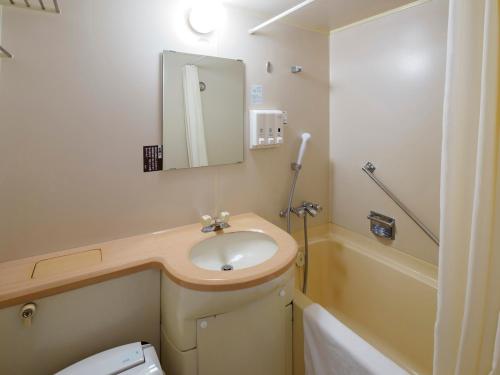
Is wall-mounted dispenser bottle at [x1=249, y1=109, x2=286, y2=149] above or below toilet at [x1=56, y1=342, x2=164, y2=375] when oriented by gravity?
above

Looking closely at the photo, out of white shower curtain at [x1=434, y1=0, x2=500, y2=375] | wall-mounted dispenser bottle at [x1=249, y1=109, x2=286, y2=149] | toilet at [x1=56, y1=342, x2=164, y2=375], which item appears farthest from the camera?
wall-mounted dispenser bottle at [x1=249, y1=109, x2=286, y2=149]

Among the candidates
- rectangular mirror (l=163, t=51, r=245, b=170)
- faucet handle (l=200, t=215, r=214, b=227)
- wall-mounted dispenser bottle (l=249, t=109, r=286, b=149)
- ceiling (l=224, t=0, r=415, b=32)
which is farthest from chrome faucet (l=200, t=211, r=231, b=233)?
ceiling (l=224, t=0, r=415, b=32)

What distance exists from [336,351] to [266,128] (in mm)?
1127

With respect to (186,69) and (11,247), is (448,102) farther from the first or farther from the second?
(11,247)

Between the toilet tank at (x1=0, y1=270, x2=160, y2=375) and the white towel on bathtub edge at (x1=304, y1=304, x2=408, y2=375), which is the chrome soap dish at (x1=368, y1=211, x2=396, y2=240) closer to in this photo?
the white towel on bathtub edge at (x1=304, y1=304, x2=408, y2=375)

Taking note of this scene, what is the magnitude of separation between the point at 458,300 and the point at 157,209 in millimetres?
1205

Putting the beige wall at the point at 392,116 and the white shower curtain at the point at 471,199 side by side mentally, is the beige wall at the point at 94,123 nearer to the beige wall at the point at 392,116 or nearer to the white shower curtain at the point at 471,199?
the beige wall at the point at 392,116

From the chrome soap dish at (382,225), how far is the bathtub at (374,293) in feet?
0.25

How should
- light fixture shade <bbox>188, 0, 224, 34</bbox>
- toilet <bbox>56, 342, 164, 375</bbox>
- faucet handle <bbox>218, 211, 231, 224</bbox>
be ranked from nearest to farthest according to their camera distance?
toilet <bbox>56, 342, 164, 375</bbox>
light fixture shade <bbox>188, 0, 224, 34</bbox>
faucet handle <bbox>218, 211, 231, 224</bbox>

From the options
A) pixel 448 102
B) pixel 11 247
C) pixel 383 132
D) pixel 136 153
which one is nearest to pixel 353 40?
pixel 383 132

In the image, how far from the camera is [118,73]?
122cm

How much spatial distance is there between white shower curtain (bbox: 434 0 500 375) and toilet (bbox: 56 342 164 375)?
900 mm

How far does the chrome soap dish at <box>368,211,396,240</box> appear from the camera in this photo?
168 cm

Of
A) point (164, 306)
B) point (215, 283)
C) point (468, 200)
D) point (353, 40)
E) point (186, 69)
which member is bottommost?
point (164, 306)
